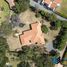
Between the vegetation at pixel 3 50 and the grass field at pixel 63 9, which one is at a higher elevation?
the grass field at pixel 63 9

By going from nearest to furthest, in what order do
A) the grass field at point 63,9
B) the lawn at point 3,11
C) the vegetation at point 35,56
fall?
the vegetation at point 35,56 → the lawn at point 3,11 → the grass field at point 63,9

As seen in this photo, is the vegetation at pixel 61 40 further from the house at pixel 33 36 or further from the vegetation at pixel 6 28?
the vegetation at pixel 6 28

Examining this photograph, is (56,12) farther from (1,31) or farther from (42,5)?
(1,31)

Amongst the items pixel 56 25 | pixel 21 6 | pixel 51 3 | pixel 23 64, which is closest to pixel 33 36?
pixel 56 25

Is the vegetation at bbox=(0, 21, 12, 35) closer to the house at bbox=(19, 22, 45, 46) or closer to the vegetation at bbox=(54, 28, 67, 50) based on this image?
the house at bbox=(19, 22, 45, 46)

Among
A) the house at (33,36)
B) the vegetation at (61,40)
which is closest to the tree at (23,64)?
the house at (33,36)

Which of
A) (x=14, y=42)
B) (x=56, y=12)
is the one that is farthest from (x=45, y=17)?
(x=14, y=42)
